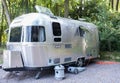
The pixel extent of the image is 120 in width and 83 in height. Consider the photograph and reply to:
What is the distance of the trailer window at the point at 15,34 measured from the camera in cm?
1078

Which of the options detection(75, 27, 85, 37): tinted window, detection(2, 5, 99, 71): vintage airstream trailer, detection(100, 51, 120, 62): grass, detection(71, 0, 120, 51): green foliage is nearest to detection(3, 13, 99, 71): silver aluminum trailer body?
detection(2, 5, 99, 71): vintage airstream trailer

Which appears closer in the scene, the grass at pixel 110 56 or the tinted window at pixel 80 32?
the tinted window at pixel 80 32

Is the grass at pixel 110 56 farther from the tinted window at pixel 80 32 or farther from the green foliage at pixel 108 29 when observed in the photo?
the tinted window at pixel 80 32

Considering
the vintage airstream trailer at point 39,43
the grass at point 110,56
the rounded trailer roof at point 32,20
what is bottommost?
the grass at point 110,56

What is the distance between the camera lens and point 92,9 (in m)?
21.1

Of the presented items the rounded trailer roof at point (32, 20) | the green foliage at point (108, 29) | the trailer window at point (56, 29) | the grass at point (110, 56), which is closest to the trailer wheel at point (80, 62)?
the trailer window at point (56, 29)

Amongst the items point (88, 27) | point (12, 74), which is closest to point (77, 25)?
point (88, 27)

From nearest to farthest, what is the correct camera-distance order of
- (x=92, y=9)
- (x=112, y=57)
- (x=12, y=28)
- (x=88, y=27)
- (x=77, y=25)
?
(x=12, y=28) → (x=77, y=25) → (x=88, y=27) → (x=112, y=57) → (x=92, y=9)

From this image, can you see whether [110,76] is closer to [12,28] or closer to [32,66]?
[32,66]

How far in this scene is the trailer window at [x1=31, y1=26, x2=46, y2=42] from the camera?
10.4 meters

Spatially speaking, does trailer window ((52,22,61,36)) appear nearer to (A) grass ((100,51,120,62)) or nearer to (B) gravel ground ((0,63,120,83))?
(B) gravel ground ((0,63,120,83))

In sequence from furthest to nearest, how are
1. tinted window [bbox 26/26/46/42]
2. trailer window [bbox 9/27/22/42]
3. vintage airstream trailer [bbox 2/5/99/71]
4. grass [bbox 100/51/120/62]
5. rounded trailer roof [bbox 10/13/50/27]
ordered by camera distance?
grass [bbox 100/51/120/62]
trailer window [bbox 9/27/22/42]
rounded trailer roof [bbox 10/13/50/27]
tinted window [bbox 26/26/46/42]
vintage airstream trailer [bbox 2/5/99/71]

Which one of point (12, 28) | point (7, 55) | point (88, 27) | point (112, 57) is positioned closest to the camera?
point (7, 55)

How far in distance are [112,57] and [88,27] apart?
105 inches
